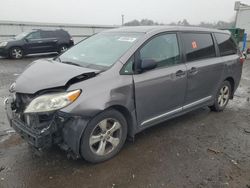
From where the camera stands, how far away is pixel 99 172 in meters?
3.00

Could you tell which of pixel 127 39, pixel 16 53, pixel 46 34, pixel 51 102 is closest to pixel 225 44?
pixel 127 39

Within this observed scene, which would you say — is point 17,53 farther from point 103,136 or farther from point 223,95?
point 103,136

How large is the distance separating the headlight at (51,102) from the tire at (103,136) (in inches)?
14.9

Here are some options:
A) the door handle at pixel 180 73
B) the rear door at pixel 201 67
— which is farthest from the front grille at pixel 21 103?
the rear door at pixel 201 67

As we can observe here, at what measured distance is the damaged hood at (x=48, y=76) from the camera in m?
2.82

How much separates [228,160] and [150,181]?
124cm

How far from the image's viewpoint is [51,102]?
106 inches

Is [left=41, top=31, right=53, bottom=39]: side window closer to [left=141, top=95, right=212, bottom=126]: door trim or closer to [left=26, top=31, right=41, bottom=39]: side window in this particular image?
[left=26, top=31, right=41, bottom=39]: side window

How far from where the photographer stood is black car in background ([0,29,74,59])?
12.9 m

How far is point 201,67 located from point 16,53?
452 inches

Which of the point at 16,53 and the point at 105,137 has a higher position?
the point at 105,137

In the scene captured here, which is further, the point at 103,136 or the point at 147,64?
the point at 147,64

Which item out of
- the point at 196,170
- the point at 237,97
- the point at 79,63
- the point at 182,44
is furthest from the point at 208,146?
the point at 237,97

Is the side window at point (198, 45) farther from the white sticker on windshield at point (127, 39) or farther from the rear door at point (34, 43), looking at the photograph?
the rear door at point (34, 43)
